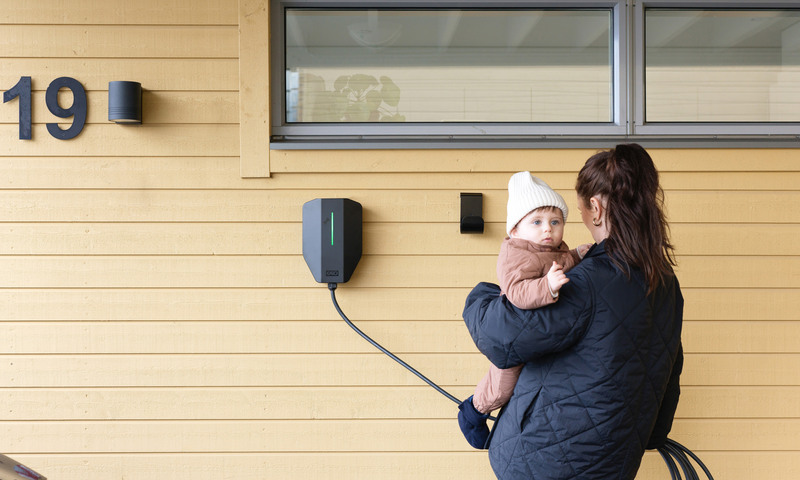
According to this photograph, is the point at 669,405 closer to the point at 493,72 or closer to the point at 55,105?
the point at 493,72

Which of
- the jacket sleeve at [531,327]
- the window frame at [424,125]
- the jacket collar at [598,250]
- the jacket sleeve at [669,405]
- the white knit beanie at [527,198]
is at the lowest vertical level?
the jacket sleeve at [669,405]

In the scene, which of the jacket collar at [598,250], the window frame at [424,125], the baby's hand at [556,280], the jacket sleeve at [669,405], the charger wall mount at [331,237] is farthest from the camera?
the window frame at [424,125]

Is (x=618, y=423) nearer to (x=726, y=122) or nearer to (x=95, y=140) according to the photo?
(x=726, y=122)

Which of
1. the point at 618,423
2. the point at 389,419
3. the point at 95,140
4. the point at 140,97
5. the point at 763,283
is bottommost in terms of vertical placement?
the point at 389,419

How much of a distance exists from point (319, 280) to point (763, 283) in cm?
162

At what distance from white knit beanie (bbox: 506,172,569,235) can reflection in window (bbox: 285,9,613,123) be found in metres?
0.83

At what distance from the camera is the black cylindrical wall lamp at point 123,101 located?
7.40 feet

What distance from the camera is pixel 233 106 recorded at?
2.34 meters

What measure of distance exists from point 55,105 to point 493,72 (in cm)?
159

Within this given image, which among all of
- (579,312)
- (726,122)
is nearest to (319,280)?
(579,312)

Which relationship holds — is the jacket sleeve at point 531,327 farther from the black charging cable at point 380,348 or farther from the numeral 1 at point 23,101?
the numeral 1 at point 23,101

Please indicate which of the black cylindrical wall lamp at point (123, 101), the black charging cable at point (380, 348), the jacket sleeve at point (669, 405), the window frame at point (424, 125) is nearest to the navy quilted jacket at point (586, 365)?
the jacket sleeve at point (669, 405)

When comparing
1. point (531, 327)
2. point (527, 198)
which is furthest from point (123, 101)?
point (531, 327)

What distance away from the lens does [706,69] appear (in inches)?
95.5
